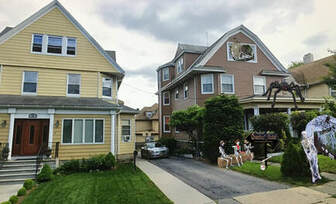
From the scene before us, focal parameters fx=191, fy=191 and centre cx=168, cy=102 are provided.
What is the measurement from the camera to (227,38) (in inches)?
736

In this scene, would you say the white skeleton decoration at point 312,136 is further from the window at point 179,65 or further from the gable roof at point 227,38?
the window at point 179,65

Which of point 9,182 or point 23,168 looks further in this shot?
point 23,168

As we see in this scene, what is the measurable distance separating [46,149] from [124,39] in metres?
9.30

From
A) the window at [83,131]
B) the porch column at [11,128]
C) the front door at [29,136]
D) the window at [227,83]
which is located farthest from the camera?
the window at [227,83]

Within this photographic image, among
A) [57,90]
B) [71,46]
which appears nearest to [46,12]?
[71,46]

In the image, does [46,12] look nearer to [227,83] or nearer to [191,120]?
[191,120]

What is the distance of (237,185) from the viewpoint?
7.44 metres

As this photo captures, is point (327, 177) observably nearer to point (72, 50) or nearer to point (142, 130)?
point (72, 50)

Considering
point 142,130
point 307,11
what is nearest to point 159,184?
point 307,11

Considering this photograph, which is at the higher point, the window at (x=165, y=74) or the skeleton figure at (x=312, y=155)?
the window at (x=165, y=74)

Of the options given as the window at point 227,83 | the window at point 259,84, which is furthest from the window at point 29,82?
the window at point 259,84

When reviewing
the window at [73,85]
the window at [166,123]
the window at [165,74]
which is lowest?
the window at [166,123]

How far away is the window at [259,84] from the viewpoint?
19141mm

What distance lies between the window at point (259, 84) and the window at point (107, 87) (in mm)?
13724
